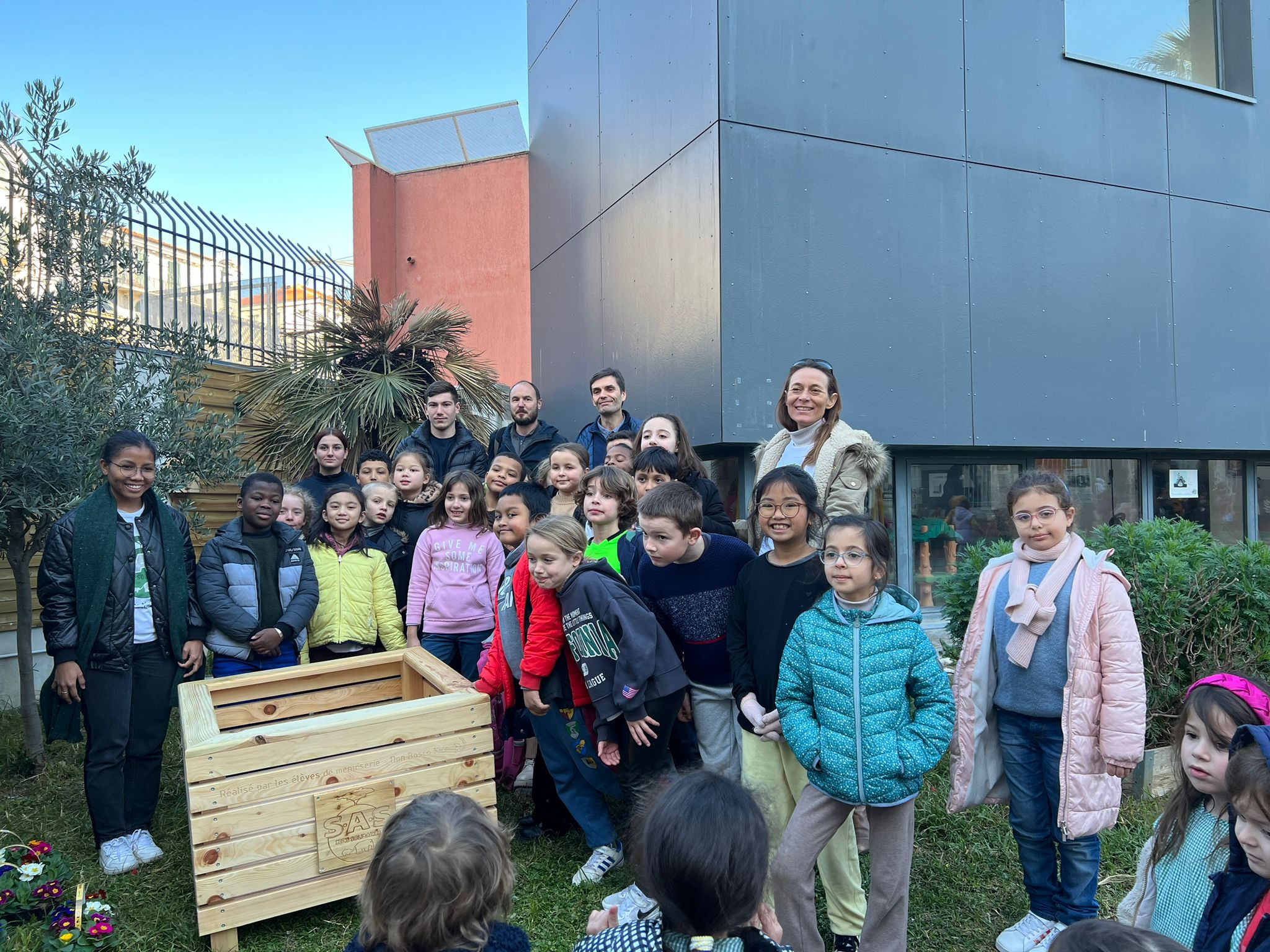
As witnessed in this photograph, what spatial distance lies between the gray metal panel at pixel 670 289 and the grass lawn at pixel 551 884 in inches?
118

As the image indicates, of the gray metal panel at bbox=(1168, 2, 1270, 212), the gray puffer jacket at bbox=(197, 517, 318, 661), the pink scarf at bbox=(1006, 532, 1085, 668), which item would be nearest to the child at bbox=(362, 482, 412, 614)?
the gray puffer jacket at bbox=(197, 517, 318, 661)

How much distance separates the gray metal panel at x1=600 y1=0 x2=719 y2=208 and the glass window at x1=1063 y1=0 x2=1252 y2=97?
3343 mm

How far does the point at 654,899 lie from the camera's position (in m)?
1.61

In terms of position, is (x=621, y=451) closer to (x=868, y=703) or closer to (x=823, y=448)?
(x=823, y=448)

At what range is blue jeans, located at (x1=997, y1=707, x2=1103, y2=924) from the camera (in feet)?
9.23

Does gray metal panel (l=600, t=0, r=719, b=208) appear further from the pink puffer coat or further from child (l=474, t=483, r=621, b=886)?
the pink puffer coat

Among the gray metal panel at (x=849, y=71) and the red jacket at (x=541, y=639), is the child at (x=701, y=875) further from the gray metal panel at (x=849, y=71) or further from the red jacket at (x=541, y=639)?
the gray metal panel at (x=849, y=71)

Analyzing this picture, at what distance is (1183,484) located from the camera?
26.2 feet

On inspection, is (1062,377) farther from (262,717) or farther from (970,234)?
(262,717)

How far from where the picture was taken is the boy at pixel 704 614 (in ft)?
10.8

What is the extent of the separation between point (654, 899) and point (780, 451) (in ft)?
8.02

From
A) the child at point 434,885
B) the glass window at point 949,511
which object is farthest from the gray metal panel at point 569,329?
the child at point 434,885

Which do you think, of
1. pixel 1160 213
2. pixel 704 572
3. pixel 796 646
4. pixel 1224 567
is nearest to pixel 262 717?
pixel 704 572

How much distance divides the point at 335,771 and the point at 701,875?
2047 mm
